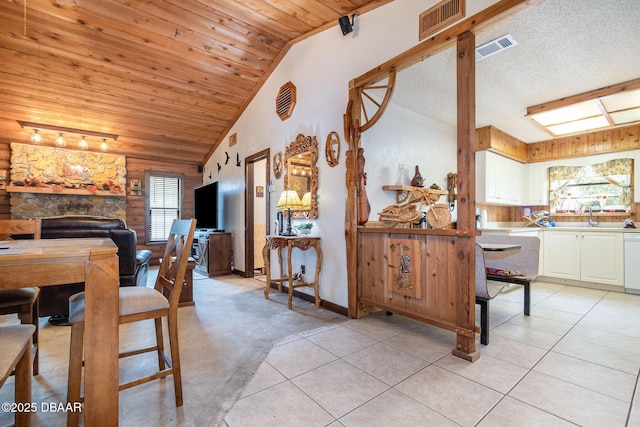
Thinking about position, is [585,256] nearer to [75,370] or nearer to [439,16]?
[439,16]

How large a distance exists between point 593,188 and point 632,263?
5.12ft

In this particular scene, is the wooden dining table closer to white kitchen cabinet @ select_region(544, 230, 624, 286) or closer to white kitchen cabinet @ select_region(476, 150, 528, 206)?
white kitchen cabinet @ select_region(476, 150, 528, 206)

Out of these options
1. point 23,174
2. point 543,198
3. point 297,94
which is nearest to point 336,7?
point 297,94

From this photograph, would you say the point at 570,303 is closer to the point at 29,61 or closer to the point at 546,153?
the point at 546,153

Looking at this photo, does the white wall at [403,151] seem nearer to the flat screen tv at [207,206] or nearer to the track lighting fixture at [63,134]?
the flat screen tv at [207,206]

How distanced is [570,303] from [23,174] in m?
9.02

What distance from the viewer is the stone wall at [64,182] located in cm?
538

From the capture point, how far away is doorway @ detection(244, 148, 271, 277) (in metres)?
5.09

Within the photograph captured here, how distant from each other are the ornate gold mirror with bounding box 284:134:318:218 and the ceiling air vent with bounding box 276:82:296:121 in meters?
0.50

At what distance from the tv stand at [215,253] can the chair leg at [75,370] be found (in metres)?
3.96

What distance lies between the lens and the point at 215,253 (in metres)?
5.35

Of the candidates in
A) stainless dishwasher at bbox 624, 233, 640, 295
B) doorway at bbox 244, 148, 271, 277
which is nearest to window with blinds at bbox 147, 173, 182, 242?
doorway at bbox 244, 148, 271, 277

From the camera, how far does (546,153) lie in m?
5.33

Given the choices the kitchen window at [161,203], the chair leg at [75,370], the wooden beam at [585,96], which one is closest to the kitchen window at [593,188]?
the wooden beam at [585,96]
